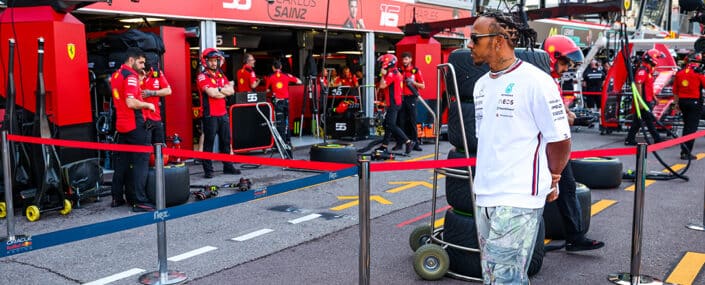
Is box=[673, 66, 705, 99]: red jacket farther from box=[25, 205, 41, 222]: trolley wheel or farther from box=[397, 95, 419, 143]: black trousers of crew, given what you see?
box=[25, 205, 41, 222]: trolley wheel

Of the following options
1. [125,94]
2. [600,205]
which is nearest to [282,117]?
[125,94]

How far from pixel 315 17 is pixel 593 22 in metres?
20.0

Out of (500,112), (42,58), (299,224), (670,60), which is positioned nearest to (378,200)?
(299,224)

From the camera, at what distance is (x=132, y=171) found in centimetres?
754

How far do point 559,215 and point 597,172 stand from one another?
3.05m

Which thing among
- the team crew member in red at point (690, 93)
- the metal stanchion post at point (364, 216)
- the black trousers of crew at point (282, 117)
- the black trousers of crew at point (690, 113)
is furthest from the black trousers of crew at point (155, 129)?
the black trousers of crew at point (690, 113)

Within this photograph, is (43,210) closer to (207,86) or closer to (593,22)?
(207,86)

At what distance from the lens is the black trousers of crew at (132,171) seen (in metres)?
7.49

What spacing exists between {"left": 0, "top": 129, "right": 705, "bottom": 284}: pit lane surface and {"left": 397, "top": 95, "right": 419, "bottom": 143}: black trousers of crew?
14.2 ft

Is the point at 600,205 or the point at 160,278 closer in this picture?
the point at 160,278

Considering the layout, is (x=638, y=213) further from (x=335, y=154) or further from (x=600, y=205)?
(x=335, y=154)

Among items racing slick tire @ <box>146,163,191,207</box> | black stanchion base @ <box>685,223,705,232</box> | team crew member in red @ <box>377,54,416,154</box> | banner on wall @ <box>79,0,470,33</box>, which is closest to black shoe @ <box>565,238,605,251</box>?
black stanchion base @ <box>685,223,705,232</box>

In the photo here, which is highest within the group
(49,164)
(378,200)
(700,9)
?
(700,9)

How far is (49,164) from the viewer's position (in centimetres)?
713
